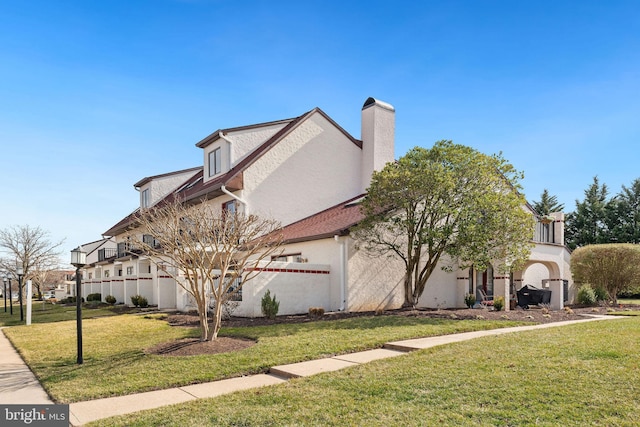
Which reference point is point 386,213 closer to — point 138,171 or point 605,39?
point 605,39

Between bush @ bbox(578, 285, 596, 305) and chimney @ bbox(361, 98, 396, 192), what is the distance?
11.8m

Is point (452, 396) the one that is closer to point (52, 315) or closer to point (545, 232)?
point (545, 232)

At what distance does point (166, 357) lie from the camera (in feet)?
29.4

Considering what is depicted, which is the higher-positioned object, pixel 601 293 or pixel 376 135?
pixel 376 135

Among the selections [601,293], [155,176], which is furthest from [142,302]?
[601,293]

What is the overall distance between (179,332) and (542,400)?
32.2 feet

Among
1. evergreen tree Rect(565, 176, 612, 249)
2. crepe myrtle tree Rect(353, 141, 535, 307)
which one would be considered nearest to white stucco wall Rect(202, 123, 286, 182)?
crepe myrtle tree Rect(353, 141, 535, 307)

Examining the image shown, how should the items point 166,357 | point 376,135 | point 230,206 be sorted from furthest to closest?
point 376,135
point 230,206
point 166,357

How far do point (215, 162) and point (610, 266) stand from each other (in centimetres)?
2056

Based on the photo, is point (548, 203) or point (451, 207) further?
point (548, 203)

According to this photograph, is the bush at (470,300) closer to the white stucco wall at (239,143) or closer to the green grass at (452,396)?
the green grass at (452,396)

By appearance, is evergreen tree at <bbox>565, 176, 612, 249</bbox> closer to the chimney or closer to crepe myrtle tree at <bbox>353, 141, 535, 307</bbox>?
the chimney

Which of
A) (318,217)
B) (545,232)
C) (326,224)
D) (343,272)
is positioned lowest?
(343,272)

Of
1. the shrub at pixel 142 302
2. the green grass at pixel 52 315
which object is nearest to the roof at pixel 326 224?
the shrub at pixel 142 302
